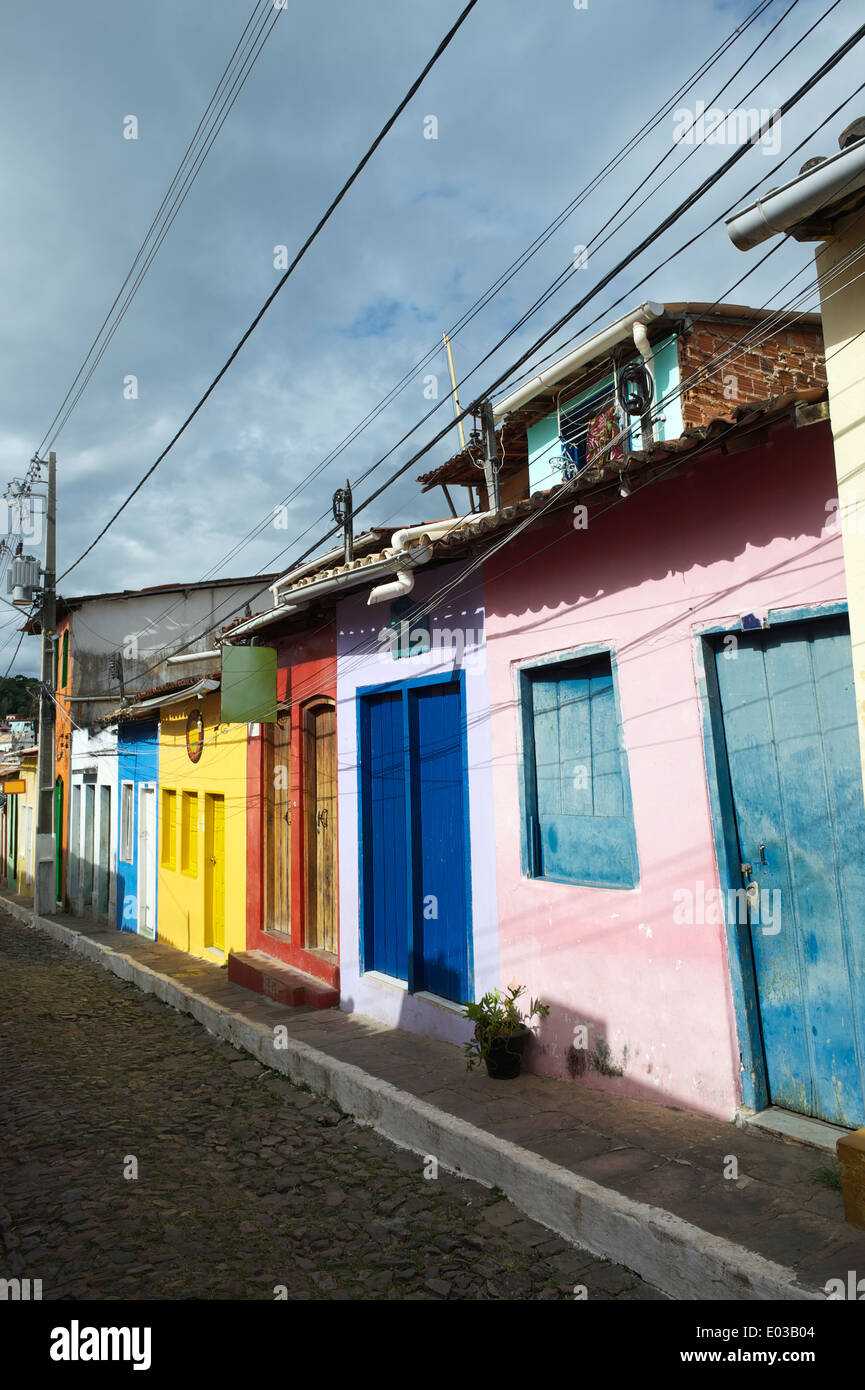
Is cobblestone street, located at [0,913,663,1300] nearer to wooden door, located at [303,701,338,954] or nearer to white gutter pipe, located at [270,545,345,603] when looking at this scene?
wooden door, located at [303,701,338,954]

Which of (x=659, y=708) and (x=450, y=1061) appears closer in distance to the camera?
(x=659, y=708)

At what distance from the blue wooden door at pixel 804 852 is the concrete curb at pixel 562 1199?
46.1 inches

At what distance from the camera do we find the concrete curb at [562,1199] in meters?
3.25

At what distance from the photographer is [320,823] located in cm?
931

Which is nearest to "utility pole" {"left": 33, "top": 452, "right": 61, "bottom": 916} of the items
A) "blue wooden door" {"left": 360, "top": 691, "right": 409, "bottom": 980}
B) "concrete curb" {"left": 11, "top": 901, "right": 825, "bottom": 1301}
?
"blue wooden door" {"left": 360, "top": 691, "right": 409, "bottom": 980}

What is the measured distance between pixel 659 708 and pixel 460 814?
2343mm

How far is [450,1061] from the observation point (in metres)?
6.30

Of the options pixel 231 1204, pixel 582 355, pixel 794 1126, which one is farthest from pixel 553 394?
pixel 231 1204

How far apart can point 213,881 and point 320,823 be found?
395cm

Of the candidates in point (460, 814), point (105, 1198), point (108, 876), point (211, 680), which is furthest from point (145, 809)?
point (105, 1198)

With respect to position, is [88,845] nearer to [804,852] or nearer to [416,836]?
[416,836]

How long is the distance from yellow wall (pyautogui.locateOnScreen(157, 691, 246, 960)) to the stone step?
36.3 inches

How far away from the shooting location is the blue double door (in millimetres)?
6965
